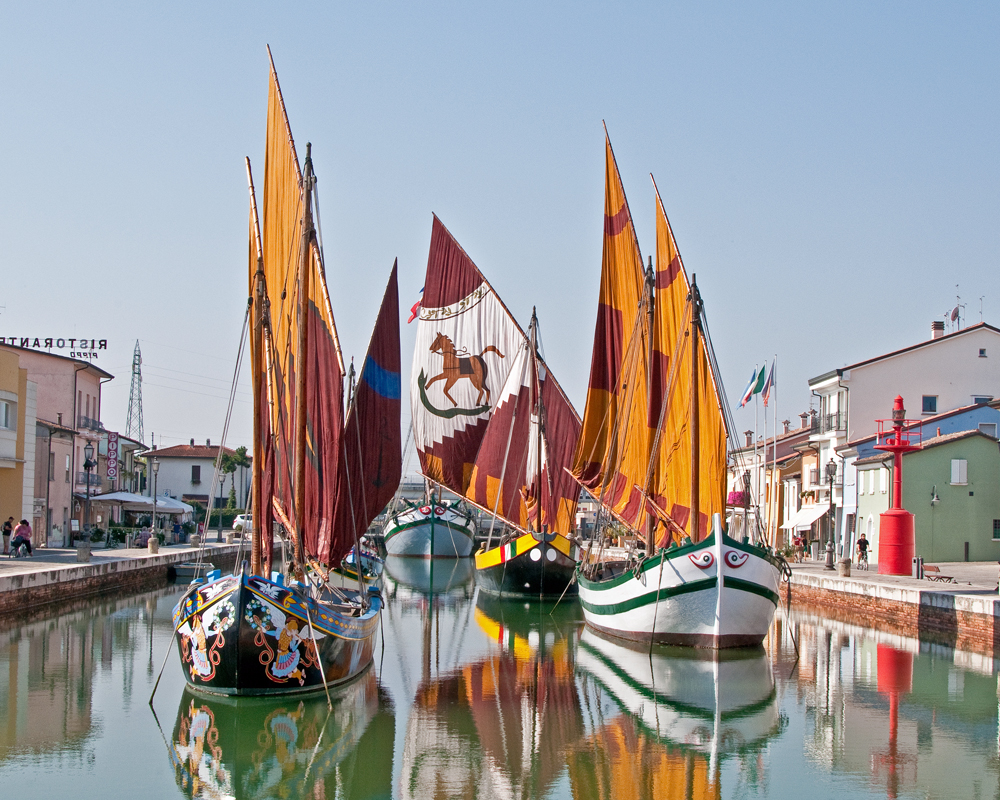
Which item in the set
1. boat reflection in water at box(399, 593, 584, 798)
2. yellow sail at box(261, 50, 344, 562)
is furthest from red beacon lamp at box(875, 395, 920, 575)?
yellow sail at box(261, 50, 344, 562)

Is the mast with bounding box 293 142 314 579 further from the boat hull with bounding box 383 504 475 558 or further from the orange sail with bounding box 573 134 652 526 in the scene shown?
the boat hull with bounding box 383 504 475 558

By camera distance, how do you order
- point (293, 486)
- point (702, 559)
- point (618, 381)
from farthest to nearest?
point (618, 381), point (702, 559), point (293, 486)

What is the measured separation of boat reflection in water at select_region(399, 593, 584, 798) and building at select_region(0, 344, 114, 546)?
2971cm

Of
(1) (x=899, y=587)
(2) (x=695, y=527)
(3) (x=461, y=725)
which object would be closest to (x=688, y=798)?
(3) (x=461, y=725)

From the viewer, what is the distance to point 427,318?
161 ft

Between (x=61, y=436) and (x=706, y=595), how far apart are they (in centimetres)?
3884

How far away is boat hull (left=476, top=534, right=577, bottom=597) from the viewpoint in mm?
38219

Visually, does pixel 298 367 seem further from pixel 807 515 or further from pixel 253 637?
pixel 807 515

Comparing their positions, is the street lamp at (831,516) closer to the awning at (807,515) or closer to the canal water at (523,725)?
the awning at (807,515)

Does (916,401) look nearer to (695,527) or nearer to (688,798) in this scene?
(695,527)

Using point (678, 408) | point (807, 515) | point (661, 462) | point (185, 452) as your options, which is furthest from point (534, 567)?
point (185, 452)

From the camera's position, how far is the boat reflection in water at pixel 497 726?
15.2 metres

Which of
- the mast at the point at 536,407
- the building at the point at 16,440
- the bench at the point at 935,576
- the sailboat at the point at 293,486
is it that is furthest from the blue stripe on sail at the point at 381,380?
the building at the point at 16,440

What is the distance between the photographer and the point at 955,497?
44656mm
